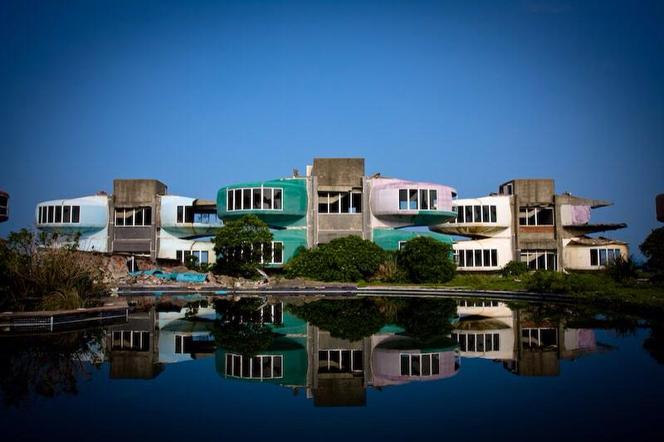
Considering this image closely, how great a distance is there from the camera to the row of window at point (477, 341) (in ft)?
44.7

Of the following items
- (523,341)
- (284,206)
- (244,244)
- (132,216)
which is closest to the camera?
(523,341)

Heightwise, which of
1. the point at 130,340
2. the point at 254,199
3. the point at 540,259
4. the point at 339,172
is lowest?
the point at 130,340

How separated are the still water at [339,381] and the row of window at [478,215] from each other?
27.9 metres

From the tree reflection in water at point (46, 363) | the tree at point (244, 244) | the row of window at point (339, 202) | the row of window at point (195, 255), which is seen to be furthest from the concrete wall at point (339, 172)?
the tree reflection in water at point (46, 363)

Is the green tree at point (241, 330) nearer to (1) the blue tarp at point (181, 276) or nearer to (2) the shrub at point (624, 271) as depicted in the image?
(1) the blue tarp at point (181, 276)

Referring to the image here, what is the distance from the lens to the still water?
757cm

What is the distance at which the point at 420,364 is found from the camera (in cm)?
1164

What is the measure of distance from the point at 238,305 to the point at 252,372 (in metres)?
13.9

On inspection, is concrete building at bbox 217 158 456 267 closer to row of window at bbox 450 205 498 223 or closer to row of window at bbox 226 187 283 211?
row of window at bbox 226 187 283 211

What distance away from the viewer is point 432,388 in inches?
387

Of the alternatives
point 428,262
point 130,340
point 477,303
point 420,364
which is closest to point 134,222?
point 428,262

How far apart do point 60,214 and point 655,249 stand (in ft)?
137

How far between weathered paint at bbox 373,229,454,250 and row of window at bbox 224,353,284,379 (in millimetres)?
29085

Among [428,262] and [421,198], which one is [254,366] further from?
[421,198]
